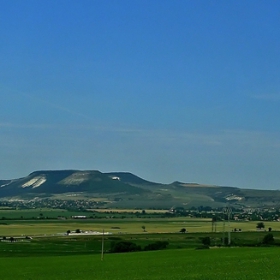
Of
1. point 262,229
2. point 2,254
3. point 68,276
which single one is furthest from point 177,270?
point 262,229

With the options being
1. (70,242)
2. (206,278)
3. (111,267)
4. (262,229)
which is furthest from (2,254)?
(262,229)

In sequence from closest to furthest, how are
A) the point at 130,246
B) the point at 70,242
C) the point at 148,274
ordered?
1. the point at 148,274
2. the point at 130,246
3. the point at 70,242

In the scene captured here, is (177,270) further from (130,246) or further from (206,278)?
(130,246)

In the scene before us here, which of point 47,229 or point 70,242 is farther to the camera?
point 47,229

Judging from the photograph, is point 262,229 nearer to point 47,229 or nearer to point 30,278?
point 47,229

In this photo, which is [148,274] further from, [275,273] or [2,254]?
[2,254]

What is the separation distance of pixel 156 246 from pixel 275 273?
50.9m

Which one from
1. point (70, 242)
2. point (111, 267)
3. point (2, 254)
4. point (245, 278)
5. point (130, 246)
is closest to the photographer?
point (245, 278)

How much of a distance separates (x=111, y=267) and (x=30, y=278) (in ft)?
26.7

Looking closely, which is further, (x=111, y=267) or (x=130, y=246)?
(x=130, y=246)

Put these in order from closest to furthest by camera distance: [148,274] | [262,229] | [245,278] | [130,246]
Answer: [245,278]
[148,274]
[130,246]
[262,229]

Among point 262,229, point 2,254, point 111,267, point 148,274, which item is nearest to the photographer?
point 148,274

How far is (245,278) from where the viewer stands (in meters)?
31.1

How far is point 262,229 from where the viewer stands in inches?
5344
